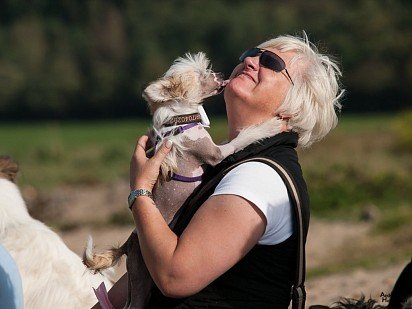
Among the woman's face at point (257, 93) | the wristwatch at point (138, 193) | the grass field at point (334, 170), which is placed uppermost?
the woman's face at point (257, 93)

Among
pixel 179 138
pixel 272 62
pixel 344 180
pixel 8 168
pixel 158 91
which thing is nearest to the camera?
pixel 272 62

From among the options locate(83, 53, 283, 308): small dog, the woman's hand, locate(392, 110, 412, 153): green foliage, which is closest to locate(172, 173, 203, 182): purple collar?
locate(83, 53, 283, 308): small dog

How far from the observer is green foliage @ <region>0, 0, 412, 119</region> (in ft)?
239

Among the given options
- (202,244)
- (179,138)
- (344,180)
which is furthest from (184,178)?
(344,180)

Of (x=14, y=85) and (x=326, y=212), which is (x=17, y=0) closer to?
(x=14, y=85)

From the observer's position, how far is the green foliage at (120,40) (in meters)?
72.9

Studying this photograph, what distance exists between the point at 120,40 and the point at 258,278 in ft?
241

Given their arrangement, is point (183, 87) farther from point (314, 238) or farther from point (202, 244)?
point (314, 238)

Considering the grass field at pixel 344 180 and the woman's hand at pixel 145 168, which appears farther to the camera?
the grass field at pixel 344 180

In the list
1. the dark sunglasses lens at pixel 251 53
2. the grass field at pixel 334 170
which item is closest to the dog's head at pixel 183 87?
the dark sunglasses lens at pixel 251 53

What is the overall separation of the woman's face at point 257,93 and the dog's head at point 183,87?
1.59 feet

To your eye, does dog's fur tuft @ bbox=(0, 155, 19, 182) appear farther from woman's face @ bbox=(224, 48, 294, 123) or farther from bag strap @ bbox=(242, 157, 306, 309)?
bag strap @ bbox=(242, 157, 306, 309)

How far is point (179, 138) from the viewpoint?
434 cm

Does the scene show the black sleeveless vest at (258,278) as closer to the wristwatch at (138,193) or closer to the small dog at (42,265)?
the wristwatch at (138,193)
